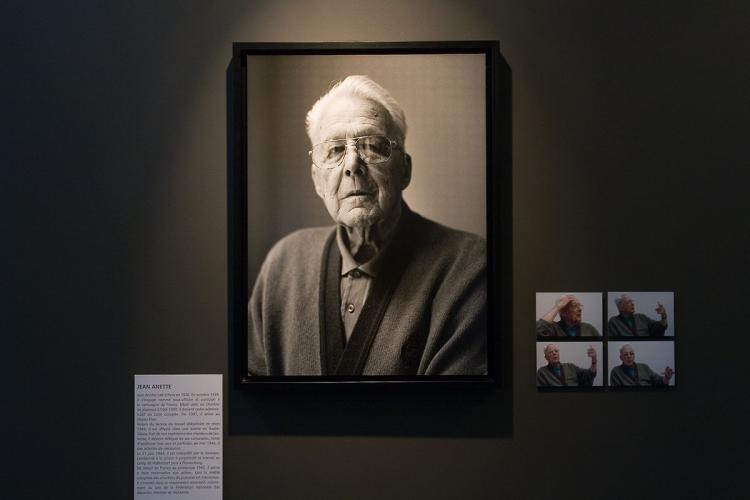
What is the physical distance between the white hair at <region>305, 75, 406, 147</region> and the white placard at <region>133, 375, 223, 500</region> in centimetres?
70

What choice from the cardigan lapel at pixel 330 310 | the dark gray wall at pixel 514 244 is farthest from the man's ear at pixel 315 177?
the dark gray wall at pixel 514 244

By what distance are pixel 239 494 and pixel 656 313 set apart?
1147 millimetres

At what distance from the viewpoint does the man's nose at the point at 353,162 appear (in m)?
1.47

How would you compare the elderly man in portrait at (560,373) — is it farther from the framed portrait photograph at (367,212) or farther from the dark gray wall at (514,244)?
the framed portrait photograph at (367,212)

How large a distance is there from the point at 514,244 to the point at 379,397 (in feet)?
1.69

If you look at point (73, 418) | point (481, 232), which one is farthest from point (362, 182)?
point (73, 418)

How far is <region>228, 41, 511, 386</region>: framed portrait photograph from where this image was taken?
1475mm

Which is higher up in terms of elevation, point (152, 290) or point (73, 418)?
point (152, 290)

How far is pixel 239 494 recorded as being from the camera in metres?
1.52

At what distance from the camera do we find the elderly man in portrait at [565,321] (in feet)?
4.94

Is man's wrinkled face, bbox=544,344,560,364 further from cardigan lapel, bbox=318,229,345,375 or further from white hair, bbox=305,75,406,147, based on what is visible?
white hair, bbox=305,75,406,147

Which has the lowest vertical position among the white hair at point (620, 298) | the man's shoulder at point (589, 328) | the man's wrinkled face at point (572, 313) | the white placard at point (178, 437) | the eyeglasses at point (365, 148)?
the white placard at point (178, 437)

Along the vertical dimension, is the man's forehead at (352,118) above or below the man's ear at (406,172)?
above

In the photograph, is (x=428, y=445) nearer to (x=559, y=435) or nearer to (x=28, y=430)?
(x=559, y=435)
